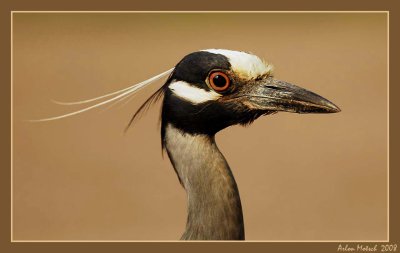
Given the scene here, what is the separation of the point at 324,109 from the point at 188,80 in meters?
0.70

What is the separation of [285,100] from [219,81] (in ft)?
1.17

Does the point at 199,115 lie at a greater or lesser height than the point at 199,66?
lesser

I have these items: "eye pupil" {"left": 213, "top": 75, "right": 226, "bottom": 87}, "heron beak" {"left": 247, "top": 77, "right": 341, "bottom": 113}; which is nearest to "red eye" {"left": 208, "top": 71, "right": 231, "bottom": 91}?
"eye pupil" {"left": 213, "top": 75, "right": 226, "bottom": 87}

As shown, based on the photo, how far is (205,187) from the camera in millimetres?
2518

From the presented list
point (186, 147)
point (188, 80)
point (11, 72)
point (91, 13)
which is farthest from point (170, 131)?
point (11, 72)

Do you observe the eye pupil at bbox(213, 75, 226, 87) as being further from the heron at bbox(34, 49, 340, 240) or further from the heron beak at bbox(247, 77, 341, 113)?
the heron beak at bbox(247, 77, 341, 113)

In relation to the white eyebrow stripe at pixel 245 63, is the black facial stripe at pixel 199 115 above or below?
below

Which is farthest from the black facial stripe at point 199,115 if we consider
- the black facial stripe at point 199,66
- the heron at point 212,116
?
the black facial stripe at point 199,66

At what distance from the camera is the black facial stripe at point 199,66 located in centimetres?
238

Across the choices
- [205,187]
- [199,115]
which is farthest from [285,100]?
[205,187]

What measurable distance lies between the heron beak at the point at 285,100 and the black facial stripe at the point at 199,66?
23 centimetres

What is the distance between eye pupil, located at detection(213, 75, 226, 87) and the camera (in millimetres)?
2412

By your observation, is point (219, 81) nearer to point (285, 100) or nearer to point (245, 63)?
point (245, 63)

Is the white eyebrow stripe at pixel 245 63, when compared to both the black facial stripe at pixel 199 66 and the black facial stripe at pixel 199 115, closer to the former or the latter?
the black facial stripe at pixel 199 66
